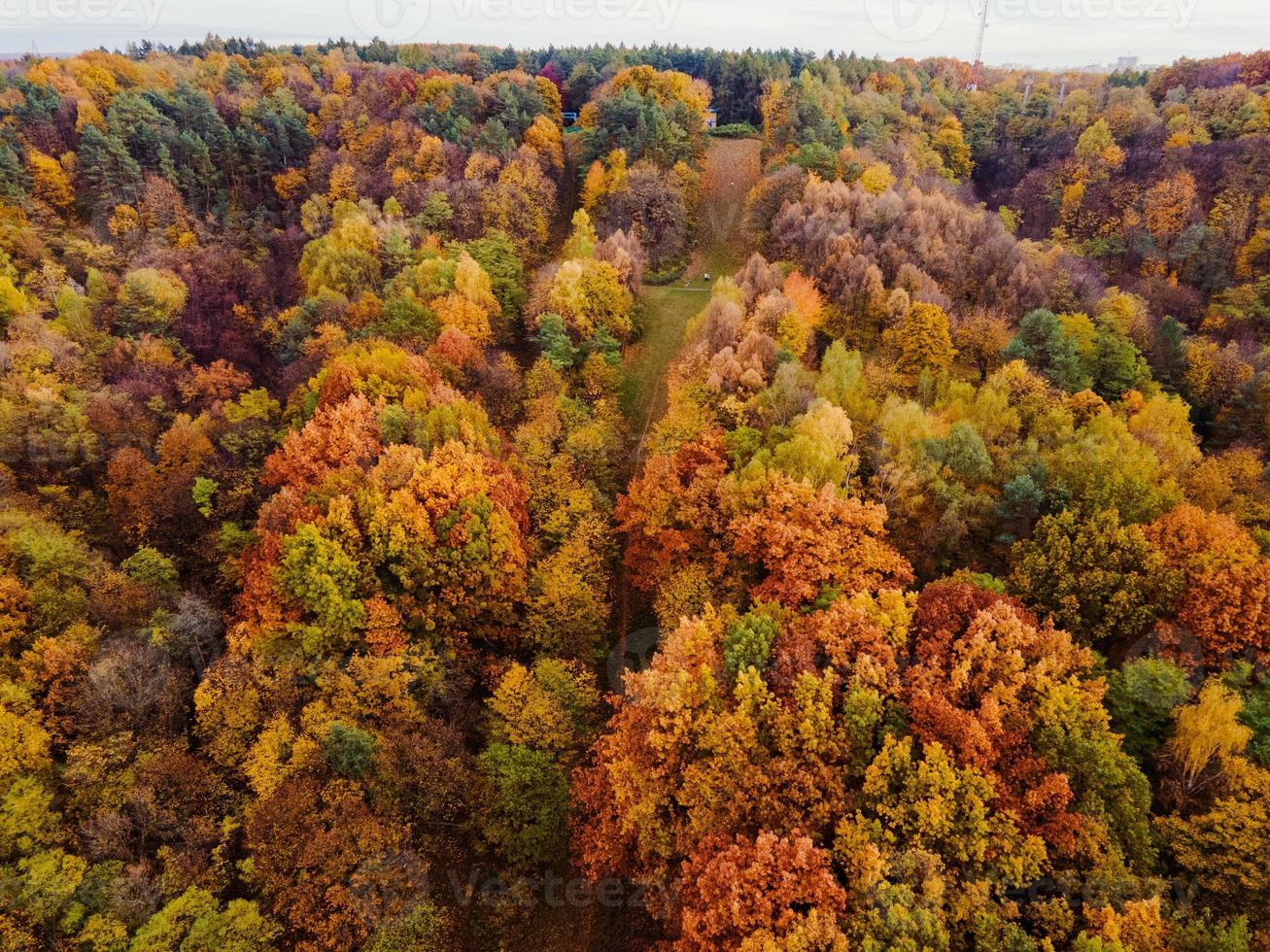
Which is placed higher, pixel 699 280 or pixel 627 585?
pixel 699 280

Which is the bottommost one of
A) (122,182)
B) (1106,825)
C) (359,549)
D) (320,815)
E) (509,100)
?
(320,815)

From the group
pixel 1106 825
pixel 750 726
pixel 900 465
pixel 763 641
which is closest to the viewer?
pixel 1106 825

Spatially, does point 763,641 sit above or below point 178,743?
above

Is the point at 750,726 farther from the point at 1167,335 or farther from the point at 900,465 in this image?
the point at 1167,335

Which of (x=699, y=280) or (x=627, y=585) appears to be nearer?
(x=627, y=585)

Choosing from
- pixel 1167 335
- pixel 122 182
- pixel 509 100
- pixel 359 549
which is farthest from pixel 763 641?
pixel 122 182

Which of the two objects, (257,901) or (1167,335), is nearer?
(257,901)
